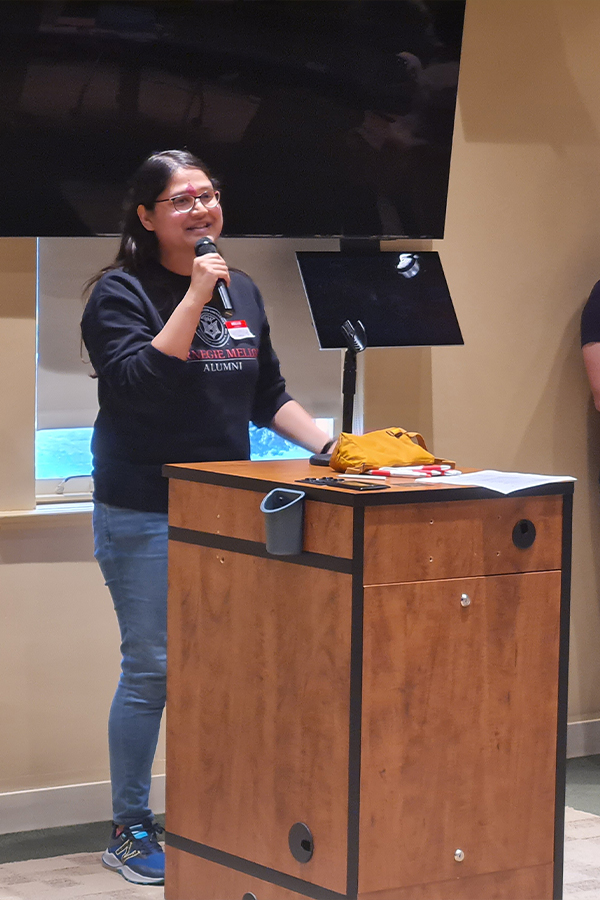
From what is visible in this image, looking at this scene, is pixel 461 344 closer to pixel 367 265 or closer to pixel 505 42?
pixel 367 265

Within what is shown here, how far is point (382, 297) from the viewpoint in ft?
11.6

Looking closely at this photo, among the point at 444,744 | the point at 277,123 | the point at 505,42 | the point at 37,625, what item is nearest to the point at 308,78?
the point at 277,123

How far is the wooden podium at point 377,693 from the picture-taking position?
6.93 ft

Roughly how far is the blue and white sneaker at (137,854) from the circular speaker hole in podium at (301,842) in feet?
2.41

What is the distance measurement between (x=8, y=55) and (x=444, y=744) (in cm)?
198

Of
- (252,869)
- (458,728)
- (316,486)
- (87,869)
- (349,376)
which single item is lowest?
(87,869)

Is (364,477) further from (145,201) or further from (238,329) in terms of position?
(145,201)

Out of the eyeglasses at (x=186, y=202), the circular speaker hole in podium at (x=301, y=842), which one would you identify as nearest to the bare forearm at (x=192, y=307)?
the eyeglasses at (x=186, y=202)

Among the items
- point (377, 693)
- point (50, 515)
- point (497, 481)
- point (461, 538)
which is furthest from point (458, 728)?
point (50, 515)

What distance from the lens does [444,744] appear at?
86.0 inches

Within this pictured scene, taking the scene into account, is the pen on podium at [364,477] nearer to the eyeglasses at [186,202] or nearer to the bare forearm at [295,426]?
the bare forearm at [295,426]

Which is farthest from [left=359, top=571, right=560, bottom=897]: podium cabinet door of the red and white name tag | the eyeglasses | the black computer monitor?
the black computer monitor

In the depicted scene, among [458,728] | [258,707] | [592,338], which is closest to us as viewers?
[458,728]

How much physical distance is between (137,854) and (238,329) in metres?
1.27
